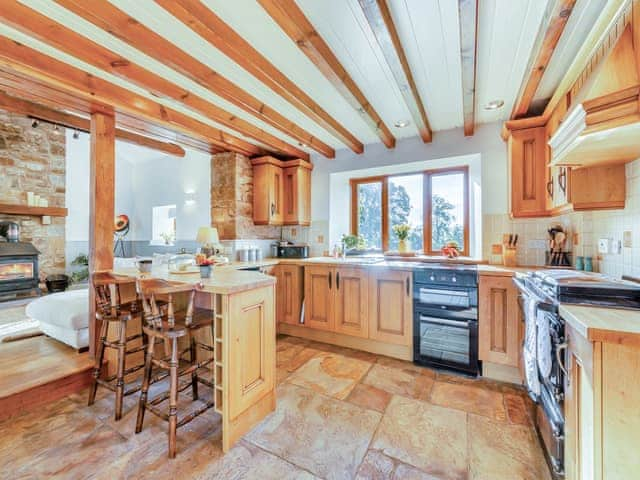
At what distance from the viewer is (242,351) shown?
1.64 meters

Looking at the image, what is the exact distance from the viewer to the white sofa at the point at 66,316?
235cm

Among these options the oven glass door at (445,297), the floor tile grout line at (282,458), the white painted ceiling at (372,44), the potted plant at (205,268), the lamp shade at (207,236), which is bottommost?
the floor tile grout line at (282,458)

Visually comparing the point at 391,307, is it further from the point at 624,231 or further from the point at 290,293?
the point at 624,231

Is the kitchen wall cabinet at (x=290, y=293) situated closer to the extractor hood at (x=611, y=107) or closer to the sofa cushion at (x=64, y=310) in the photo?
the sofa cushion at (x=64, y=310)

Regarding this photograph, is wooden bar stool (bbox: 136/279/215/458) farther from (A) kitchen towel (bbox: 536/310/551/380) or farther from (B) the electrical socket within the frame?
(B) the electrical socket

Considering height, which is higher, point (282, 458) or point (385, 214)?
point (385, 214)

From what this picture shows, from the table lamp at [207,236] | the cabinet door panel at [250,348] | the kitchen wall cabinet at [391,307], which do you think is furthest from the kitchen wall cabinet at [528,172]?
the table lamp at [207,236]

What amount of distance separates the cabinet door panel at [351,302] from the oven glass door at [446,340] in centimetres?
55

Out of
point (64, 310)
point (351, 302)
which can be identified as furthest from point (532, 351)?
point (64, 310)

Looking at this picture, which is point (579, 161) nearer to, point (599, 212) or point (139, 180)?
point (599, 212)

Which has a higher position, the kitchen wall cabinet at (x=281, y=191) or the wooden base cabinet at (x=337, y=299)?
the kitchen wall cabinet at (x=281, y=191)

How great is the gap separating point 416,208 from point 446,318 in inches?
62.3

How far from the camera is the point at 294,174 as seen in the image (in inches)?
150

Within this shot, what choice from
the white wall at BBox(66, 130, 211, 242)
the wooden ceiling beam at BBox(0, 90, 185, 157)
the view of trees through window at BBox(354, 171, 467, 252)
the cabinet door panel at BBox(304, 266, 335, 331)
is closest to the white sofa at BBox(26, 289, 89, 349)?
the wooden ceiling beam at BBox(0, 90, 185, 157)
